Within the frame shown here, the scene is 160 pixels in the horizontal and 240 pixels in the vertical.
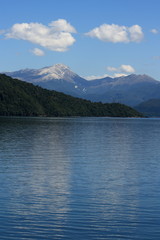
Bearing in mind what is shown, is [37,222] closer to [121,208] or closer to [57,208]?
[57,208]

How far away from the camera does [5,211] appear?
30219 millimetres

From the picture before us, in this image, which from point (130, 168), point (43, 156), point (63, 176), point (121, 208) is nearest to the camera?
point (121, 208)

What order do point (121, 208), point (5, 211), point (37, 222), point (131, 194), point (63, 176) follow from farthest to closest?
point (63, 176) < point (131, 194) < point (121, 208) < point (5, 211) < point (37, 222)

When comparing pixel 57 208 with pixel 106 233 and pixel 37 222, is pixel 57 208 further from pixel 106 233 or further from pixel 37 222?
pixel 106 233

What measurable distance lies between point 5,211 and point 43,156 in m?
36.5

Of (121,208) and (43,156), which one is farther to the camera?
(43,156)

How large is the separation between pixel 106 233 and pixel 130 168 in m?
30.2

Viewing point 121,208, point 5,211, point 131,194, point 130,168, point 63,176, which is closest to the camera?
point 5,211

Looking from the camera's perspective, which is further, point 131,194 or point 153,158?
point 153,158

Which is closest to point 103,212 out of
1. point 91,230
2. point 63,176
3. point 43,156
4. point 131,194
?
point 91,230

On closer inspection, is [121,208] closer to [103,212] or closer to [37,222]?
→ [103,212]

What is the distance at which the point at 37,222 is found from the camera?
27.8 metres

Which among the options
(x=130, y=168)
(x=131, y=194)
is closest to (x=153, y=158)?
(x=130, y=168)

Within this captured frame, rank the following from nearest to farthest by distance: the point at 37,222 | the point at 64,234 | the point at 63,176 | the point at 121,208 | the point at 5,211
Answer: the point at 64,234, the point at 37,222, the point at 5,211, the point at 121,208, the point at 63,176
